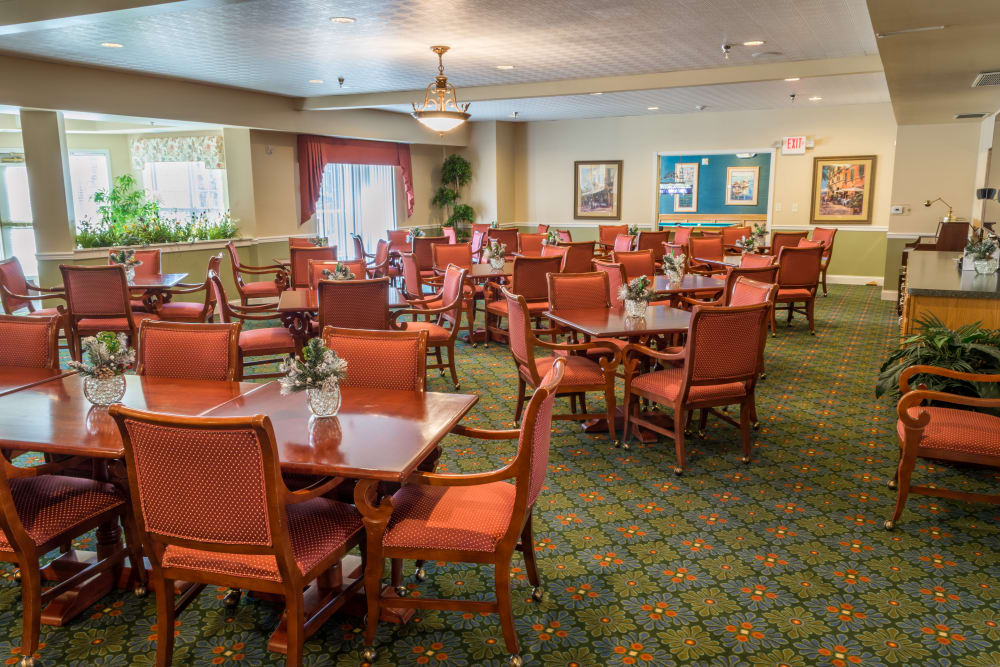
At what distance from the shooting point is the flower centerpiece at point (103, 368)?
2760 mm

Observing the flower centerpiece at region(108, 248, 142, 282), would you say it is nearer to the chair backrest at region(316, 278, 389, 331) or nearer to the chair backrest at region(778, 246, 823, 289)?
the chair backrest at region(316, 278, 389, 331)

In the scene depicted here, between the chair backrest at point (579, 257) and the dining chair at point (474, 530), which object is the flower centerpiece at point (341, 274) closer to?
the chair backrest at point (579, 257)

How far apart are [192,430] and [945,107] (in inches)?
365

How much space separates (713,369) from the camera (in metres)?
3.87

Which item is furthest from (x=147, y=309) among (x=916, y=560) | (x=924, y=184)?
(x=924, y=184)

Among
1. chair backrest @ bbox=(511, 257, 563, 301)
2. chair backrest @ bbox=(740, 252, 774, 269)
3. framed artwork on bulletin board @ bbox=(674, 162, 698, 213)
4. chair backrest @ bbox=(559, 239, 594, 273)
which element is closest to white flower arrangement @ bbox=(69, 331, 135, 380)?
chair backrest @ bbox=(511, 257, 563, 301)

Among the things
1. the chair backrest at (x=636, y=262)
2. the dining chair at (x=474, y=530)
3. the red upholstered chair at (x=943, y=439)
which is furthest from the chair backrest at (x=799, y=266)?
the dining chair at (x=474, y=530)

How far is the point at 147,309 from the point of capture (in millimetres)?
6582

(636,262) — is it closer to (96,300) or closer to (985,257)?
(985,257)

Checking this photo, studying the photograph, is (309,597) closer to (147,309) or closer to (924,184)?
(147,309)

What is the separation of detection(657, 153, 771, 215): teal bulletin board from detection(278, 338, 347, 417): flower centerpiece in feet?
40.1

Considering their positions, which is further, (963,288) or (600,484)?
(963,288)

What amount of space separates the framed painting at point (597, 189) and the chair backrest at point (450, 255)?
21.0 ft

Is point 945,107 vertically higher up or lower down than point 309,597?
higher up
